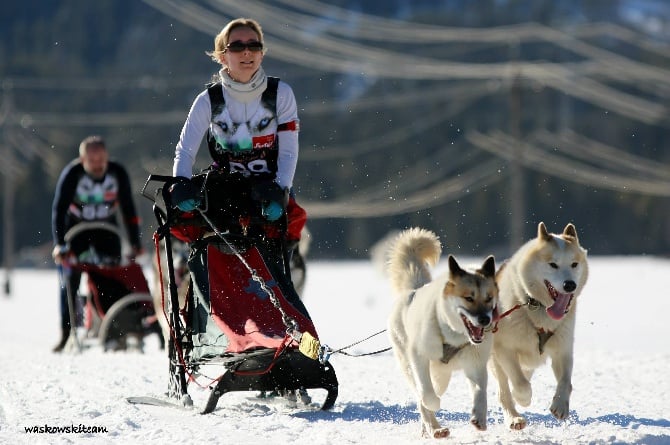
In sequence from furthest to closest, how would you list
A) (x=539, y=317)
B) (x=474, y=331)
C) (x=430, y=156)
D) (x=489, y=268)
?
(x=430, y=156)
(x=539, y=317)
(x=489, y=268)
(x=474, y=331)

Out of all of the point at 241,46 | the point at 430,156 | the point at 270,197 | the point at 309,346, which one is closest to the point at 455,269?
the point at 309,346

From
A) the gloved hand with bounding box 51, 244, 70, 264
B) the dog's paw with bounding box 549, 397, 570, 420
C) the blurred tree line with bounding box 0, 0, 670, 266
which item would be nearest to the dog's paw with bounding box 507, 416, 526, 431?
the dog's paw with bounding box 549, 397, 570, 420

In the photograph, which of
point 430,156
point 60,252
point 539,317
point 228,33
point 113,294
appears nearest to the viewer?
point 539,317

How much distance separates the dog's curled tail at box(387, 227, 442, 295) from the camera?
4551 mm

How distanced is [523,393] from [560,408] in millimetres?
167

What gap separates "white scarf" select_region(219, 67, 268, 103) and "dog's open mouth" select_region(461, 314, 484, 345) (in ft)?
6.11

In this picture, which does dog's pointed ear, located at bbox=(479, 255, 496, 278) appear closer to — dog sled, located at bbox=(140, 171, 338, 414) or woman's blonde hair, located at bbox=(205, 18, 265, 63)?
dog sled, located at bbox=(140, 171, 338, 414)

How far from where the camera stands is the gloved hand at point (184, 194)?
484 centimetres

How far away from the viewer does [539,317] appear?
428 centimetres

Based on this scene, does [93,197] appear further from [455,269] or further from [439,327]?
[455,269]

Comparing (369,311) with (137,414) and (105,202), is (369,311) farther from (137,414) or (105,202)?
(137,414)

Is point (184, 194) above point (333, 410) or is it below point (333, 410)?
above

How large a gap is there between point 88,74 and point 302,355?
79679 mm

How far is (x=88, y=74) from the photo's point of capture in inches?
3196
